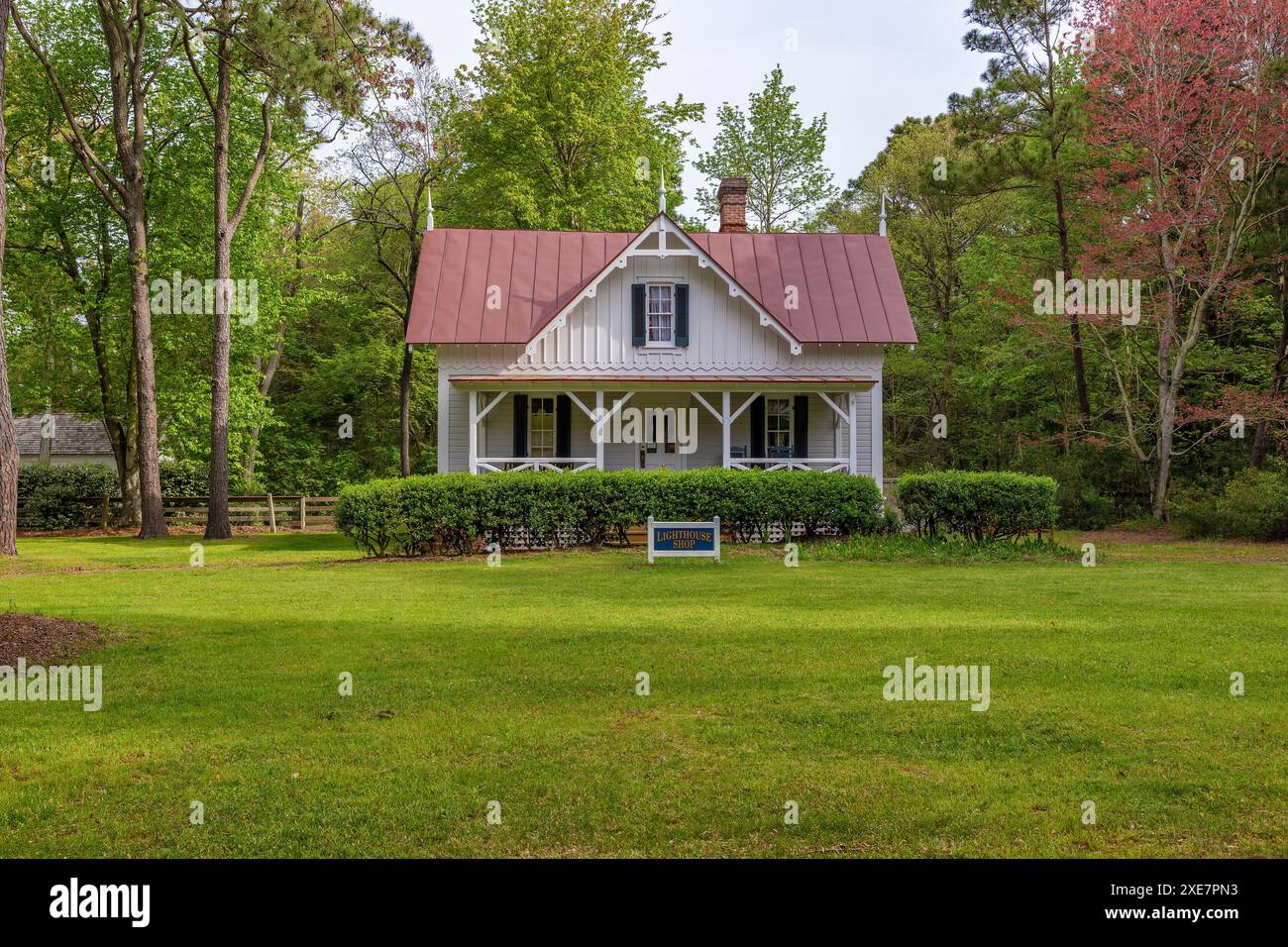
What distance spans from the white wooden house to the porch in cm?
4

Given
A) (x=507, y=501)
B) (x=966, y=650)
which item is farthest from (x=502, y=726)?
(x=507, y=501)

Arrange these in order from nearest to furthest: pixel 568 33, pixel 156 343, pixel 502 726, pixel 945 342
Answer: pixel 502 726 → pixel 156 343 → pixel 568 33 → pixel 945 342

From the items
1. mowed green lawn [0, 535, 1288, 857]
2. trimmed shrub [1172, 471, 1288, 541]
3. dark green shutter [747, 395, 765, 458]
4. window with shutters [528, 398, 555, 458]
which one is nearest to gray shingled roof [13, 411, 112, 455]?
window with shutters [528, 398, 555, 458]

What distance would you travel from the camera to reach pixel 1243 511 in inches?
804

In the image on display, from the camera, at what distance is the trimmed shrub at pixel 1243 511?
65.4 ft

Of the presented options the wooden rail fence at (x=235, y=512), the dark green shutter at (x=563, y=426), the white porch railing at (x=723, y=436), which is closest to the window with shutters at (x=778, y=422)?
the white porch railing at (x=723, y=436)

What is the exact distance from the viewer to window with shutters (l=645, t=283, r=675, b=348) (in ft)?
78.8

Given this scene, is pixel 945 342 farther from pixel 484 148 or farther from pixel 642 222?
pixel 484 148

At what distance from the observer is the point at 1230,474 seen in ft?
79.6

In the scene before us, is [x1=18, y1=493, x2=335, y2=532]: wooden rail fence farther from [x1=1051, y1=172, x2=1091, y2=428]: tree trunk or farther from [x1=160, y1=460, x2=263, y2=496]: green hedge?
[x1=1051, y1=172, x2=1091, y2=428]: tree trunk

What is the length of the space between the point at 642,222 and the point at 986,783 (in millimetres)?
28729

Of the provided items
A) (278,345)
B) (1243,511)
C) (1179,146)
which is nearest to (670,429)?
(1243,511)

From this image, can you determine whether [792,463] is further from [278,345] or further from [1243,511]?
[278,345]

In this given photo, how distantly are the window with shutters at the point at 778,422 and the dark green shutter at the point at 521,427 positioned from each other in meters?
5.81
